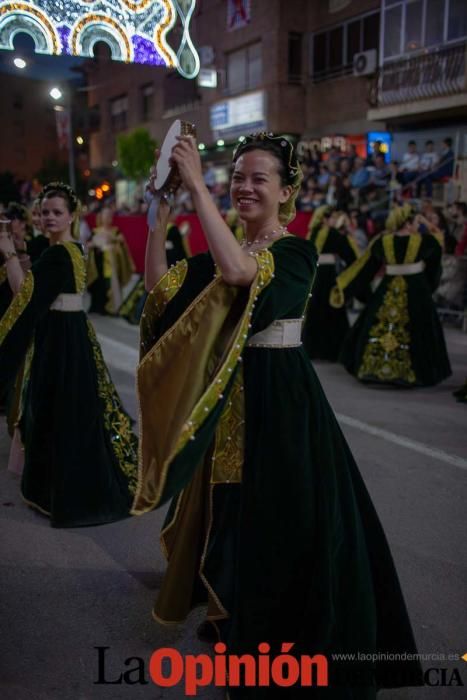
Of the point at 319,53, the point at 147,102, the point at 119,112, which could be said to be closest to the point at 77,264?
the point at 319,53

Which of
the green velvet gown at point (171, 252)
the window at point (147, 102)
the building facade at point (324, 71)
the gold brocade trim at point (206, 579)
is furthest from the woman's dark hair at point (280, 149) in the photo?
the window at point (147, 102)

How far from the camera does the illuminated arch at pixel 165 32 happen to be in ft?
13.8

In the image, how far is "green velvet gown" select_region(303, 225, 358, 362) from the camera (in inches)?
323

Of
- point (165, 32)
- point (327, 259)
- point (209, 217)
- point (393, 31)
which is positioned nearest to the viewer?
point (209, 217)

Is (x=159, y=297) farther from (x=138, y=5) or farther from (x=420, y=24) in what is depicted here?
(x=420, y=24)

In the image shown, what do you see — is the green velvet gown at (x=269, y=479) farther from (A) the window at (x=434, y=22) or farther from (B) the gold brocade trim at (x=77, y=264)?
(A) the window at (x=434, y=22)

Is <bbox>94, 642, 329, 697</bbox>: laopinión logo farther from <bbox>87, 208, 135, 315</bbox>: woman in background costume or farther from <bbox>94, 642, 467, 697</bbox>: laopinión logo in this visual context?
<bbox>87, 208, 135, 315</bbox>: woman in background costume

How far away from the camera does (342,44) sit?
69.9 feet

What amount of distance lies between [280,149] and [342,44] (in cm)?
2132

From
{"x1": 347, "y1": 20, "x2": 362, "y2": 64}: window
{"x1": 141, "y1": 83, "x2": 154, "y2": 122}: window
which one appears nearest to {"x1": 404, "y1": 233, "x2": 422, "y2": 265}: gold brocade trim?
{"x1": 347, "y1": 20, "x2": 362, "y2": 64}: window

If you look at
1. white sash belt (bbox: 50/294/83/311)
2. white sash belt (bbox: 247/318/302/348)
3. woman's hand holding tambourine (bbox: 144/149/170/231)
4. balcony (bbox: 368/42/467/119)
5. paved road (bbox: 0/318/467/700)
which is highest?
balcony (bbox: 368/42/467/119)

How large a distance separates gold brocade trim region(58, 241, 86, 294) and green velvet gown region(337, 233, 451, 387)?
12.6ft

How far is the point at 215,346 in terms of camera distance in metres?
2.09

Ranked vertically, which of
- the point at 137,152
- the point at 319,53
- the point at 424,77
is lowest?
the point at 137,152
